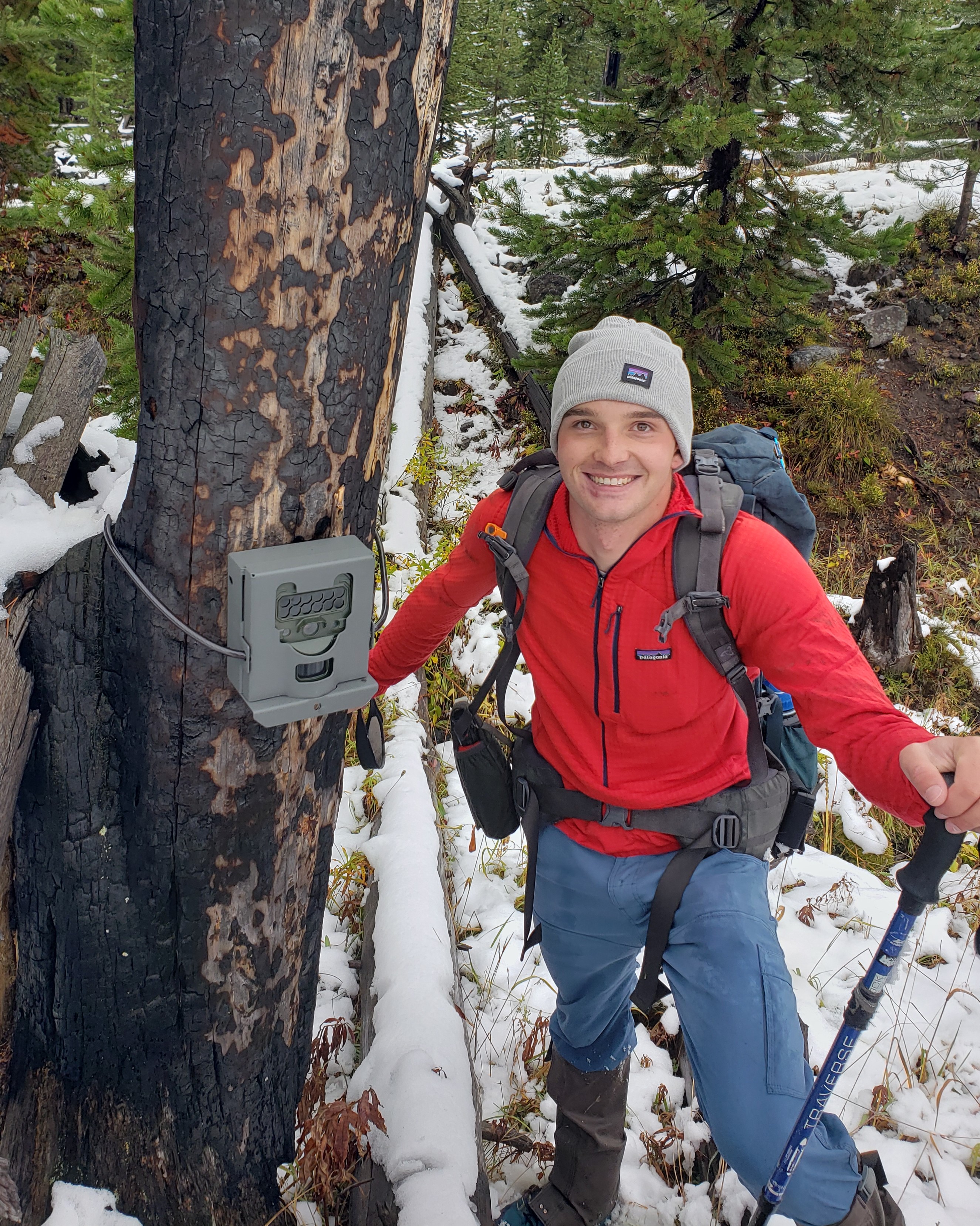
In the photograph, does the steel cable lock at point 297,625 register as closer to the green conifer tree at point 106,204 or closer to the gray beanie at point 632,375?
the gray beanie at point 632,375

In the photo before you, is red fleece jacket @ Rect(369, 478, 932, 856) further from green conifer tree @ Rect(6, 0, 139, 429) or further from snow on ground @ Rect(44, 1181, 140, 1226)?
green conifer tree @ Rect(6, 0, 139, 429)

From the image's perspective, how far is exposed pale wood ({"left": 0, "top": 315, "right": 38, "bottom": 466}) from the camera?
1990 millimetres

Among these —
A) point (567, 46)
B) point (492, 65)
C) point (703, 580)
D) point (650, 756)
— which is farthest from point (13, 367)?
point (567, 46)

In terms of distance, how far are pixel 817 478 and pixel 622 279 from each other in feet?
9.20

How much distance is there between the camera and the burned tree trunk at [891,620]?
6000mm

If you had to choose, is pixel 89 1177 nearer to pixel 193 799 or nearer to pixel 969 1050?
pixel 193 799

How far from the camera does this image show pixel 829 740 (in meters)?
1.82

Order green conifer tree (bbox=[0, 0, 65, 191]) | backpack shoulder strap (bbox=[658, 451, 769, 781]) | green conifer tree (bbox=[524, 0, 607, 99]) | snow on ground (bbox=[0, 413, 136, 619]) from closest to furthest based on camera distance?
1. snow on ground (bbox=[0, 413, 136, 619])
2. backpack shoulder strap (bbox=[658, 451, 769, 781])
3. green conifer tree (bbox=[0, 0, 65, 191])
4. green conifer tree (bbox=[524, 0, 607, 99])

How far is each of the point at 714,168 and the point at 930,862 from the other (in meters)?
7.25

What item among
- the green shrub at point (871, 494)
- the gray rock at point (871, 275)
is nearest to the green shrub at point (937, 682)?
the green shrub at point (871, 494)

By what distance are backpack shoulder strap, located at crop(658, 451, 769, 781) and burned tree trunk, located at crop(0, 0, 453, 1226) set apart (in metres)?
0.78

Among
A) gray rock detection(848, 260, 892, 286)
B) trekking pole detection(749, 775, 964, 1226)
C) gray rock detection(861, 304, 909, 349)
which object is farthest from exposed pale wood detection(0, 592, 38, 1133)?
gray rock detection(848, 260, 892, 286)

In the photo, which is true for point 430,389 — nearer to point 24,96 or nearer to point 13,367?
point 24,96

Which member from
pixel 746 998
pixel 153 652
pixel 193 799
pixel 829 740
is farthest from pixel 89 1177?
pixel 829 740
